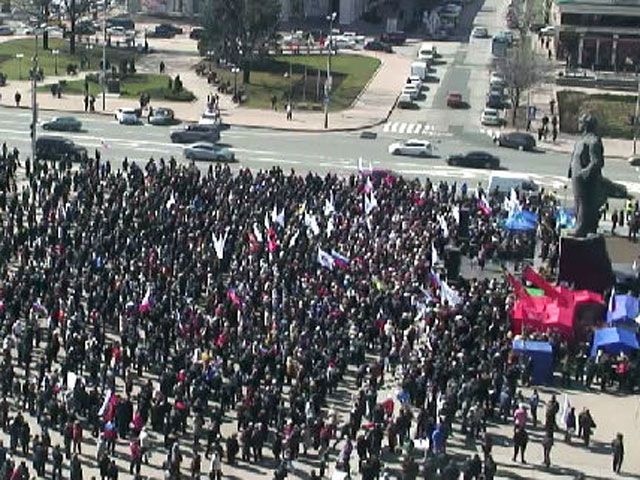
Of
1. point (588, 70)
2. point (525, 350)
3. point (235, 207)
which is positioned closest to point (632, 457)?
point (525, 350)

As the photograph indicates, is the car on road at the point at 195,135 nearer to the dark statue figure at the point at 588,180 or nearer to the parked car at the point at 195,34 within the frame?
the dark statue figure at the point at 588,180

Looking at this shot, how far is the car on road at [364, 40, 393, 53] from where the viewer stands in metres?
117

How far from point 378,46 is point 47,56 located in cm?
2834

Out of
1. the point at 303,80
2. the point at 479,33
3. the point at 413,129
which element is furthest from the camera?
the point at 479,33

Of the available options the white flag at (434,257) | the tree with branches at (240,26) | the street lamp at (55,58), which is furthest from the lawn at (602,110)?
the white flag at (434,257)

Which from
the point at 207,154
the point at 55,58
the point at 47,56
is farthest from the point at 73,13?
the point at 207,154

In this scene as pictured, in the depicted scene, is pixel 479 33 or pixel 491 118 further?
pixel 479 33

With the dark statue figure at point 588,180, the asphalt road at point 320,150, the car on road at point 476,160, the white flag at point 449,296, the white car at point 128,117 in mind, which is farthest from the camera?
the white car at point 128,117

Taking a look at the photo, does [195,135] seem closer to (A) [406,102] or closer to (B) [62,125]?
(B) [62,125]

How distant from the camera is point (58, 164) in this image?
67.0 metres

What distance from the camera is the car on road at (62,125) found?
3098 inches

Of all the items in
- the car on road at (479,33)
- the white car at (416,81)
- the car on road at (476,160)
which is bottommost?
the car on road at (476,160)

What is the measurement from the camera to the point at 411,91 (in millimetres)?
96188

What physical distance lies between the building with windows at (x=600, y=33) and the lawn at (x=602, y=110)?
12469 millimetres
